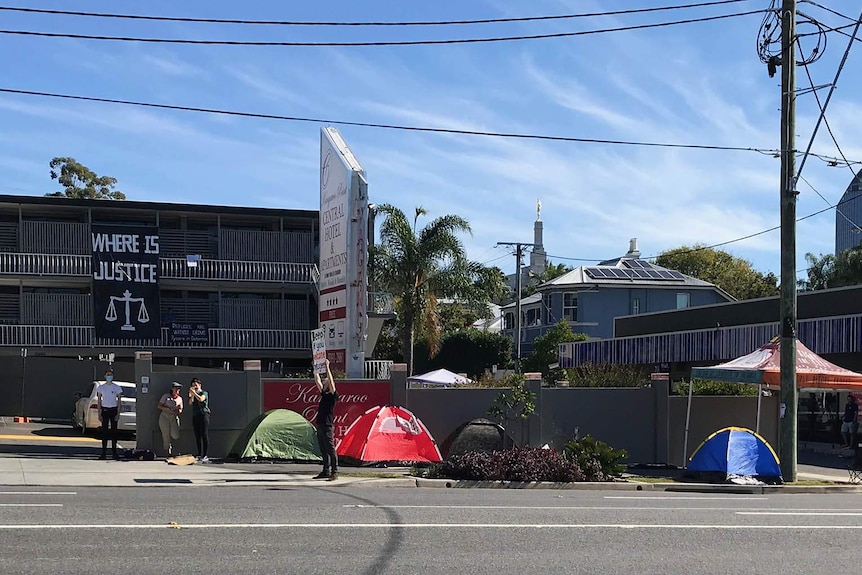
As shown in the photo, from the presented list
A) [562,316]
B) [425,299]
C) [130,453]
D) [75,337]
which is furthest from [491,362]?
[130,453]

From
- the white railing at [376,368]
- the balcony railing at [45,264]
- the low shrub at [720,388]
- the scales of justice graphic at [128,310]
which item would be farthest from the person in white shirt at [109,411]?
the balcony railing at [45,264]

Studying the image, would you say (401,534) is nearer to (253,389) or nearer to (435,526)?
(435,526)

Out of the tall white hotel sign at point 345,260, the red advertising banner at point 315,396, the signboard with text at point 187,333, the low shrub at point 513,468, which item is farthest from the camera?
the signboard with text at point 187,333

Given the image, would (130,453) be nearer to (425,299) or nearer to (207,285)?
(207,285)

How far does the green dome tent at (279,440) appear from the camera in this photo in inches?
733

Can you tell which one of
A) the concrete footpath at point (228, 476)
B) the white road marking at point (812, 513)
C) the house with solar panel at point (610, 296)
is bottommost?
the concrete footpath at point (228, 476)

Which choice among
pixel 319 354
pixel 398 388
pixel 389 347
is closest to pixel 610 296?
pixel 389 347

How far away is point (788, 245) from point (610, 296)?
39919mm

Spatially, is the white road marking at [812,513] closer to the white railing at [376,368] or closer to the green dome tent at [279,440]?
the green dome tent at [279,440]

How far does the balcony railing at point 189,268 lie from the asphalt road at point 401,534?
2604 cm

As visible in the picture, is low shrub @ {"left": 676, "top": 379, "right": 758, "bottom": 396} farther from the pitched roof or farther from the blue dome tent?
the pitched roof

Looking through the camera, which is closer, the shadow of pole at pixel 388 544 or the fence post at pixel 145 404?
the shadow of pole at pixel 388 544

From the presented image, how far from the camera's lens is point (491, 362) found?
58.4m

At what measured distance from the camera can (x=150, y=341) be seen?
3875 centimetres
